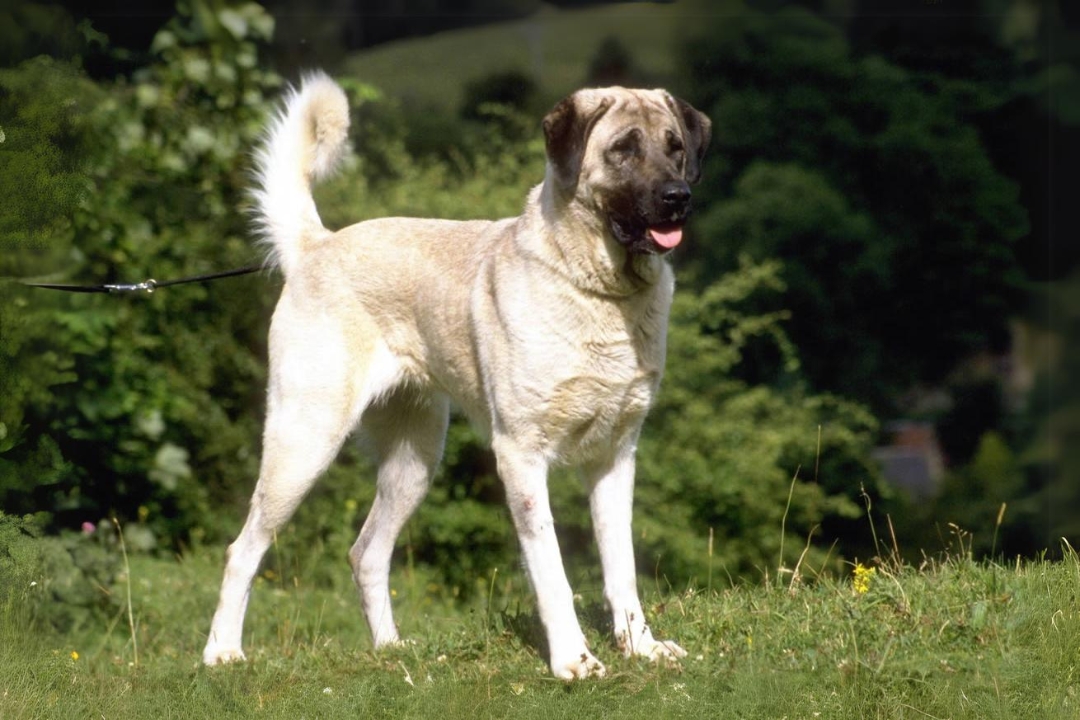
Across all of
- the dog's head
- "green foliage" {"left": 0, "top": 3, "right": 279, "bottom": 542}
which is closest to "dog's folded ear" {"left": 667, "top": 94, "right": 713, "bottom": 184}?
the dog's head

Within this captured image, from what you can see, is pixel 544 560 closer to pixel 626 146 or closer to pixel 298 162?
pixel 626 146

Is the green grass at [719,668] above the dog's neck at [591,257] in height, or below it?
below

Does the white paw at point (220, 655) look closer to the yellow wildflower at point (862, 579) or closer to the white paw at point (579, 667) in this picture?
the white paw at point (579, 667)

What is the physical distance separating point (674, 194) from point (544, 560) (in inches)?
47.6

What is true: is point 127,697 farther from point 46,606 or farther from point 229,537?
point 229,537

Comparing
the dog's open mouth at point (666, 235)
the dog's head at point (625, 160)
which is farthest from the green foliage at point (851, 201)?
the dog's open mouth at point (666, 235)

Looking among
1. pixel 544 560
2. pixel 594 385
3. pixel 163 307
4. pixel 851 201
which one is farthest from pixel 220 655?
pixel 851 201

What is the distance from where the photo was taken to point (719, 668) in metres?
3.87

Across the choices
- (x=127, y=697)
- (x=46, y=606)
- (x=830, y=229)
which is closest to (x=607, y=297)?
(x=127, y=697)

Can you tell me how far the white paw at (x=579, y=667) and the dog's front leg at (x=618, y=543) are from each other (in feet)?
0.63

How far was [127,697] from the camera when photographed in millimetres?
4008

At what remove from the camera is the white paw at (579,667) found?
396 centimetres

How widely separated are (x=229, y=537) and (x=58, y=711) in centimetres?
499

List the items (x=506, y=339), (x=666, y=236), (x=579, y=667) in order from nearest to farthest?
(x=579, y=667) < (x=666, y=236) < (x=506, y=339)
